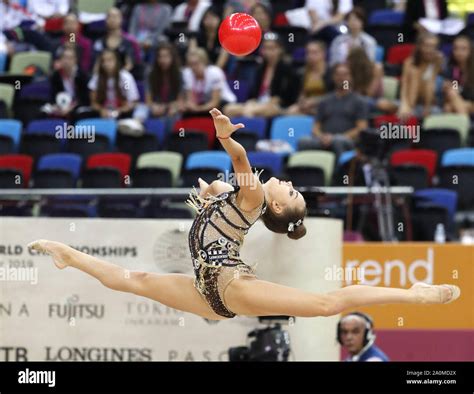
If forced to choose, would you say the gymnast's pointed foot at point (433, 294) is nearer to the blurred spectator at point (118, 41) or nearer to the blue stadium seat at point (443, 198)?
the blue stadium seat at point (443, 198)

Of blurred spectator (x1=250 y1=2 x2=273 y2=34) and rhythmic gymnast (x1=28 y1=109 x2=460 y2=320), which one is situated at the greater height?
blurred spectator (x1=250 y1=2 x2=273 y2=34)

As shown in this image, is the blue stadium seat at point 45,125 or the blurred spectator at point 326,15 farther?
the blurred spectator at point 326,15

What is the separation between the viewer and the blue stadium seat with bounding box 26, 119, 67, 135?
14.7 m

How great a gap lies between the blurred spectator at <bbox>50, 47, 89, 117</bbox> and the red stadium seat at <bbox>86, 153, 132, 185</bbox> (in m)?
1.61

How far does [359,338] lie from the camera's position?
10.6m

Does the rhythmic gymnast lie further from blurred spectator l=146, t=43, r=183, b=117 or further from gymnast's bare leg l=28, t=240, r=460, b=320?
blurred spectator l=146, t=43, r=183, b=117

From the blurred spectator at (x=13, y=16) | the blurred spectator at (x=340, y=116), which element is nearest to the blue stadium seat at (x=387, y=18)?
the blurred spectator at (x=340, y=116)

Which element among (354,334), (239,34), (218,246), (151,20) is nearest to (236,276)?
(218,246)

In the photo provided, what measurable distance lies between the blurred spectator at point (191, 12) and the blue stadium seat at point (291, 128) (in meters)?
2.64

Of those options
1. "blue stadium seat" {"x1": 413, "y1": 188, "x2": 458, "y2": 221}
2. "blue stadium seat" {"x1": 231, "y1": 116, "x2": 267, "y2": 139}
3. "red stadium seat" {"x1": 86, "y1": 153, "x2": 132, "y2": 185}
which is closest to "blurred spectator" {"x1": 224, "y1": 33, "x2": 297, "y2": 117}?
"blue stadium seat" {"x1": 231, "y1": 116, "x2": 267, "y2": 139}

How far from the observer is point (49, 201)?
12.7 m

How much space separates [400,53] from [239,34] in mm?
7245

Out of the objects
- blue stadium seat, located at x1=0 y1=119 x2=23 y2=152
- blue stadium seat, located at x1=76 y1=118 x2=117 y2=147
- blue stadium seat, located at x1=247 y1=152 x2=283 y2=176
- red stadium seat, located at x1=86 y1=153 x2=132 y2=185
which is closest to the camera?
blue stadium seat, located at x1=247 y1=152 x2=283 y2=176

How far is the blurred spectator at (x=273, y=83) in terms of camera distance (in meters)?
14.9
